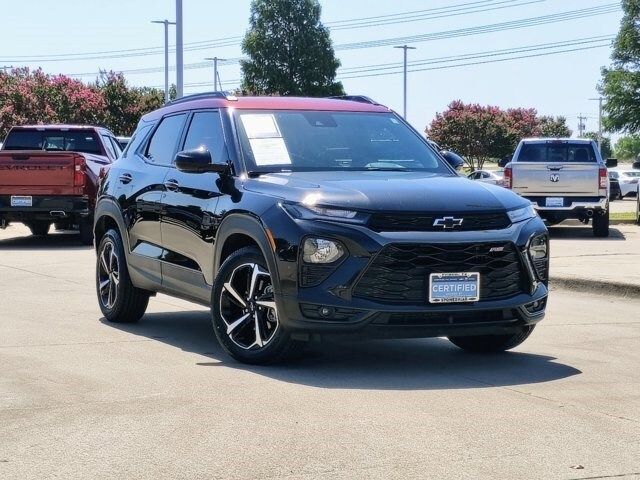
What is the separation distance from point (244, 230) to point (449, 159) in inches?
85.8

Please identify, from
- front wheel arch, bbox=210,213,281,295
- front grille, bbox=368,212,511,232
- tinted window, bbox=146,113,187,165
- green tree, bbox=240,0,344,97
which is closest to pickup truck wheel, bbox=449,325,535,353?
front grille, bbox=368,212,511,232

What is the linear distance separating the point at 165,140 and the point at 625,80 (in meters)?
62.3

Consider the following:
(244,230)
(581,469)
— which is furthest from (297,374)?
(581,469)

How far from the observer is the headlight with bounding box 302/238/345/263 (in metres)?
7.13

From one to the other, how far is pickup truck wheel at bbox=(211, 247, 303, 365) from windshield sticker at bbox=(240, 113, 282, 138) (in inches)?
42.4

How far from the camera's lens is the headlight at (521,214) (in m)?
7.59

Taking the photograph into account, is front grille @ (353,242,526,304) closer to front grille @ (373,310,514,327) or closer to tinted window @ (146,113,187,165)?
front grille @ (373,310,514,327)

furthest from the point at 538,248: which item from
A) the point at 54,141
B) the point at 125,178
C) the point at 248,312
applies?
the point at 54,141

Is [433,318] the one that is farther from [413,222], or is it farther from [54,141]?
[54,141]

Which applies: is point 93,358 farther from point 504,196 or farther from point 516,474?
point 516,474

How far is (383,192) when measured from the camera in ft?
24.2

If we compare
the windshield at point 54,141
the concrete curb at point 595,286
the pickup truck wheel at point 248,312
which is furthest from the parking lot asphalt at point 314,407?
the windshield at point 54,141

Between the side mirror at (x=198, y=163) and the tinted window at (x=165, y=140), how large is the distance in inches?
43.7

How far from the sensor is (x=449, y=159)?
913 centimetres
